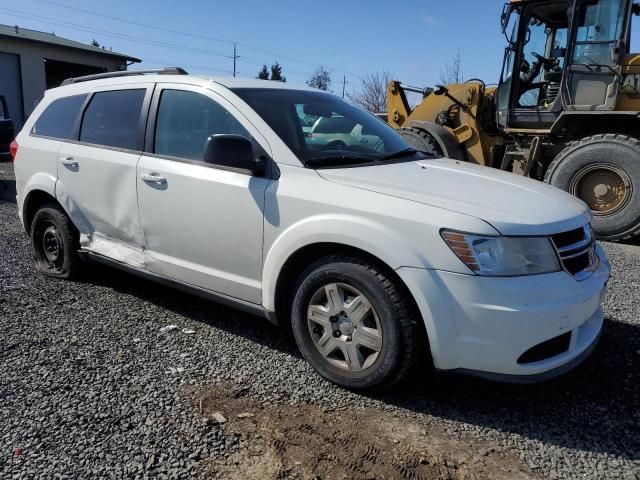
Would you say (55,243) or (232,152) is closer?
(232,152)

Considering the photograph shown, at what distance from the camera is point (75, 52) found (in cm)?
2419

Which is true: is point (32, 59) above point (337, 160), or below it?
above

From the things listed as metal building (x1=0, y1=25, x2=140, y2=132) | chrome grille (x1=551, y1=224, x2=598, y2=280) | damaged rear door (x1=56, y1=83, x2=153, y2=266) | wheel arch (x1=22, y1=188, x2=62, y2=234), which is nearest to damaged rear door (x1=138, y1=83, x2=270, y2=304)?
damaged rear door (x1=56, y1=83, x2=153, y2=266)

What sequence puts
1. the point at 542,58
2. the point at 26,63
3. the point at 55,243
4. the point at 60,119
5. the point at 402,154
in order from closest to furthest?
1. the point at 402,154
2. the point at 60,119
3. the point at 55,243
4. the point at 542,58
5. the point at 26,63

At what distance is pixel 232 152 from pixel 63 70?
2777 cm

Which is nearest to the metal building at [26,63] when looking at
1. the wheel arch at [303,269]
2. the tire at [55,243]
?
the tire at [55,243]

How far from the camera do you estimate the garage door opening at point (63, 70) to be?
81.9 ft

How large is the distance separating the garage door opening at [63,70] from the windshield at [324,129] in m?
23.4

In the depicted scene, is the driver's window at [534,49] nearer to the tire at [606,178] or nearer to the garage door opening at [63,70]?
the tire at [606,178]

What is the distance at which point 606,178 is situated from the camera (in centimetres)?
704

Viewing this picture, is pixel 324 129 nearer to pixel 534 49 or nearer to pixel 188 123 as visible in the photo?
pixel 188 123

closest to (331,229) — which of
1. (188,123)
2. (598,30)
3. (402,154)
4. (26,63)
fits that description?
(402,154)

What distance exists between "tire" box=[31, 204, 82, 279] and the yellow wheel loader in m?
4.72

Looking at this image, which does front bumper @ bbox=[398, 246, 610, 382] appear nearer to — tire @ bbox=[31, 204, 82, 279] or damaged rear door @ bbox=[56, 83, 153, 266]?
damaged rear door @ bbox=[56, 83, 153, 266]
